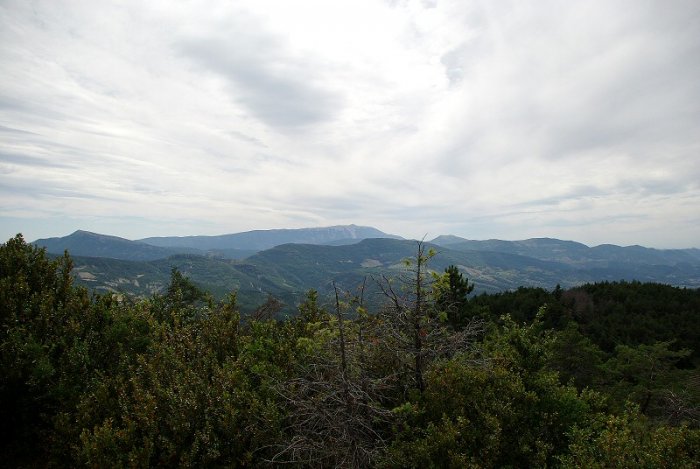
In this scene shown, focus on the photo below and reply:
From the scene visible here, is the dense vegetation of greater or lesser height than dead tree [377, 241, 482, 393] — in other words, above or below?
below

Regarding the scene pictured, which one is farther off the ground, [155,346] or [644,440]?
[155,346]

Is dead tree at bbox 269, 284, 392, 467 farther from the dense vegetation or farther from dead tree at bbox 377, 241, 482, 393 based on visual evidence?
dead tree at bbox 377, 241, 482, 393

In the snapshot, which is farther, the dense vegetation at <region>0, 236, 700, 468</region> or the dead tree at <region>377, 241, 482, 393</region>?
the dead tree at <region>377, 241, 482, 393</region>

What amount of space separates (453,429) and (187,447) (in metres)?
5.85

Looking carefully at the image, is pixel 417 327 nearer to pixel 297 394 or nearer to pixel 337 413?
pixel 337 413

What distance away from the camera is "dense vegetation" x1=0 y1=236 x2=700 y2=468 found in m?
7.36

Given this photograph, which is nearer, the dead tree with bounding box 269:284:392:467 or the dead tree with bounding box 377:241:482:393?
the dead tree with bounding box 269:284:392:467

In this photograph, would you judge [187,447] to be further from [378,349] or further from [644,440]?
[644,440]

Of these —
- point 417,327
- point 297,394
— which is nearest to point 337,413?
point 297,394

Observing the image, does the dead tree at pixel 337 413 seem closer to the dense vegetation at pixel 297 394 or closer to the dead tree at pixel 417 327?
the dense vegetation at pixel 297 394

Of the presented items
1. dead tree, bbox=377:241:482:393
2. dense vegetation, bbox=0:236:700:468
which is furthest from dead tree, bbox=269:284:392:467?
dead tree, bbox=377:241:482:393

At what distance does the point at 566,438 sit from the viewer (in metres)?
8.48

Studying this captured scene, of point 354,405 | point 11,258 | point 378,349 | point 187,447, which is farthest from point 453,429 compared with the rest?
point 11,258

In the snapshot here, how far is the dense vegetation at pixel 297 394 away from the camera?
736cm
